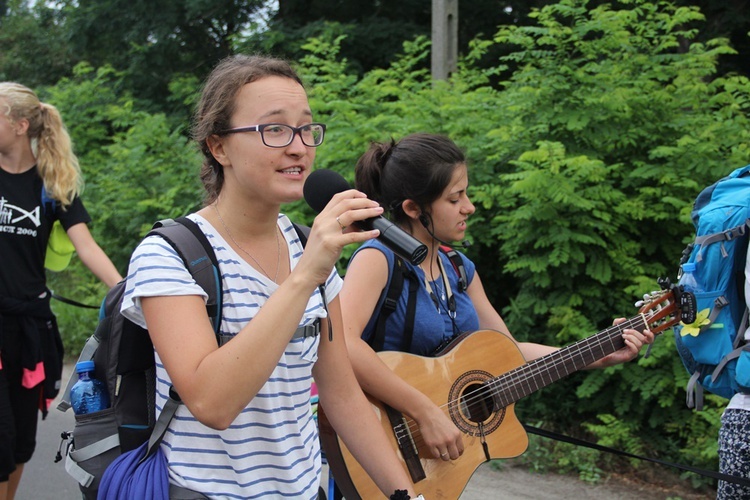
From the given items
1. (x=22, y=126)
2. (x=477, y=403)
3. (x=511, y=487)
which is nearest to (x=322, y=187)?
(x=477, y=403)

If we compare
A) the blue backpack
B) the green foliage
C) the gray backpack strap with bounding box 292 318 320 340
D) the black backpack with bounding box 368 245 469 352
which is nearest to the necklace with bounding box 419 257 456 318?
the black backpack with bounding box 368 245 469 352

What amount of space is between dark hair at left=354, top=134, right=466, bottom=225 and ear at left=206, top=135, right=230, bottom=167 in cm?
120

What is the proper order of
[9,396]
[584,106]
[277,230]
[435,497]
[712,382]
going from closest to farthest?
[277,230]
[712,382]
[435,497]
[9,396]
[584,106]

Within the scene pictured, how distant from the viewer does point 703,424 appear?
15.0 ft

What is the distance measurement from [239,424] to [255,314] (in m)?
0.26

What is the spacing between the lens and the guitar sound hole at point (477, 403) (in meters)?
3.03

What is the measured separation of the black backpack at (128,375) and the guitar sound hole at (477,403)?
127 cm

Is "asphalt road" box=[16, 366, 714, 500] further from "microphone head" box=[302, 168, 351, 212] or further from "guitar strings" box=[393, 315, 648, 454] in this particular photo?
"microphone head" box=[302, 168, 351, 212]

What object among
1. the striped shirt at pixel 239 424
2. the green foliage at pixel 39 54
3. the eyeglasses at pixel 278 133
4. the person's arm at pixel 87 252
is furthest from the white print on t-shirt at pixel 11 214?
the green foliage at pixel 39 54

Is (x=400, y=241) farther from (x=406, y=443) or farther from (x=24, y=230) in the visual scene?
(x=24, y=230)

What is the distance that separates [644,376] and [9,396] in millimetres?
3500

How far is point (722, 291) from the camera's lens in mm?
2623

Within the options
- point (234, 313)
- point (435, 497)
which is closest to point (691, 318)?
point (435, 497)

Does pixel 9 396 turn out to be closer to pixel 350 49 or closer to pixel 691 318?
pixel 691 318
